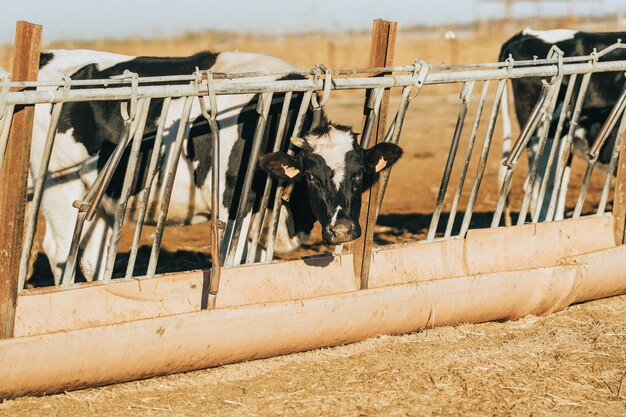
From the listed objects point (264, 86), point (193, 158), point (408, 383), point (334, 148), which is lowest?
point (408, 383)

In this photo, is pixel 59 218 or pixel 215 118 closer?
pixel 215 118

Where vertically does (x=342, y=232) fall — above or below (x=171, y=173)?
below

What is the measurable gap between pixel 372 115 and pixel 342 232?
78 cm

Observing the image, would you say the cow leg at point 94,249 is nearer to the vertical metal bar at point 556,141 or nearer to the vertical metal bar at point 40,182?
the vertical metal bar at point 40,182

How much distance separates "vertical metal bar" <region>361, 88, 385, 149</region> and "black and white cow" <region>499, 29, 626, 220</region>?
106 inches

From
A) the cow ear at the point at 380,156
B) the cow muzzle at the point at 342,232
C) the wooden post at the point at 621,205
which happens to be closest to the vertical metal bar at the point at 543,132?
the wooden post at the point at 621,205

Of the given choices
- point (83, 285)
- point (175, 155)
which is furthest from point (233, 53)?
point (83, 285)

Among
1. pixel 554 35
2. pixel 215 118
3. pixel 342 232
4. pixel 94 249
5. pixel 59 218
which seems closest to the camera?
pixel 215 118

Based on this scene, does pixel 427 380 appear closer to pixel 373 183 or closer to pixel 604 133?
pixel 373 183

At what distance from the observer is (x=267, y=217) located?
654 centimetres

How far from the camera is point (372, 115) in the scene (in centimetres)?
553

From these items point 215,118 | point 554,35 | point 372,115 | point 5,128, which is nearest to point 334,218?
point 372,115

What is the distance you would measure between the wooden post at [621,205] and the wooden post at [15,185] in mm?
4043

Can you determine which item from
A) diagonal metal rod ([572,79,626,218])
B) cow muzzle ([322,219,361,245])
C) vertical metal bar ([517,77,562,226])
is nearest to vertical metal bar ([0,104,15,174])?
cow muzzle ([322,219,361,245])
